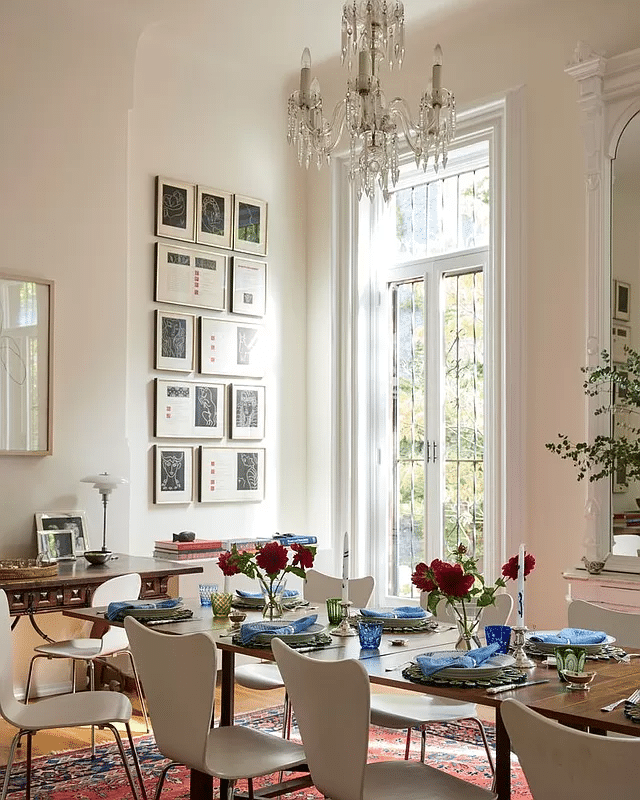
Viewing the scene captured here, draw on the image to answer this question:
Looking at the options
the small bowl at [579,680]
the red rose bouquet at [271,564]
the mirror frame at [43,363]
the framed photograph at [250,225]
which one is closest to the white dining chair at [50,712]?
the red rose bouquet at [271,564]

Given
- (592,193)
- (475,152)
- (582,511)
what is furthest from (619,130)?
(582,511)

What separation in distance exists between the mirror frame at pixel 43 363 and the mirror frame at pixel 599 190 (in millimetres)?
2934

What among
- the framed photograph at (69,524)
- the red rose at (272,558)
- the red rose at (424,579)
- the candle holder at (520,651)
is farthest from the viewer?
the framed photograph at (69,524)

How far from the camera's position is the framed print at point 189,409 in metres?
6.26

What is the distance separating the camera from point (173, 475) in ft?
20.7

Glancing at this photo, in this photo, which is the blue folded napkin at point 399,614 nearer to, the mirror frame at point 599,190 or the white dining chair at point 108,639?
the white dining chair at point 108,639

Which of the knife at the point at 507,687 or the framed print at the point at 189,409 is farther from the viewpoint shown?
the framed print at the point at 189,409

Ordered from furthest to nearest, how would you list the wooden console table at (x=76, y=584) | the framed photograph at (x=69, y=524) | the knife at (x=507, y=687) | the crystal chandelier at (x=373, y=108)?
the framed photograph at (x=69, y=524)
the wooden console table at (x=76, y=584)
the crystal chandelier at (x=373, y=108)
the knife at (x=507, y=687)

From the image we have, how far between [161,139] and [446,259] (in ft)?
6.47

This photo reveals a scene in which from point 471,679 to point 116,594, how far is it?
229cm

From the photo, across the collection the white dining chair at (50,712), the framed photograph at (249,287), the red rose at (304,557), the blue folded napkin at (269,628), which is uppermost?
the framed photograph at (249,287)

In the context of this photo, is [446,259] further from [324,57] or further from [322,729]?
[322,729]

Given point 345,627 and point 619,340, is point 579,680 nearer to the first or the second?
point 345,627

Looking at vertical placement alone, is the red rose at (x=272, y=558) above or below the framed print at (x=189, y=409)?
below
